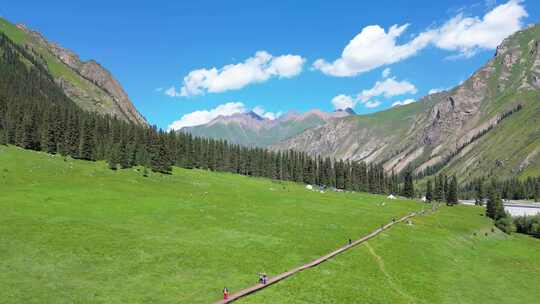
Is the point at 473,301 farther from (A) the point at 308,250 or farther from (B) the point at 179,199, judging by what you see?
(B) the point at 179,199

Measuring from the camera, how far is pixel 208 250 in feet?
185

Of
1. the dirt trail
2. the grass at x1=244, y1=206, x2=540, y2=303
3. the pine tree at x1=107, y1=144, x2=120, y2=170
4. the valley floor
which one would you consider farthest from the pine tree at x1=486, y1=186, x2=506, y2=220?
the pine tree at x1=107, y1=144, x2=120, y2=170

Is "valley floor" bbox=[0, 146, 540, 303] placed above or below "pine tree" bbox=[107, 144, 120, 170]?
below

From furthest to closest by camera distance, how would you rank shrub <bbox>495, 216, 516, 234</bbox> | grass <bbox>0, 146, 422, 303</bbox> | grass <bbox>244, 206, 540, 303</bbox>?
shrub <bbox>495, 216, 516, 234</bbox>
grass <bbox>244, 206, 540, 303</bbox>
grass <bbox>0, 146, 422, 303</bbox>

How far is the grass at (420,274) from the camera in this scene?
47.4 meters

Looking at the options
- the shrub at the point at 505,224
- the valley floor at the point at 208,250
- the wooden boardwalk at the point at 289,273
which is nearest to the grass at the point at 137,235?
the valley floor at the point at 208,250

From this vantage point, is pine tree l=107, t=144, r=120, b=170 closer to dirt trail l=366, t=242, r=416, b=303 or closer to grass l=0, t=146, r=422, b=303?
grass l=0, t=146, r=422, b=303

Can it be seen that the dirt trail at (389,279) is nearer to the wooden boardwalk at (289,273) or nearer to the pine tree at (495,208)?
the wooden boardwalk at (289,273)

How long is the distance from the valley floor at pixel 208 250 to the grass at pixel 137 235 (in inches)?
8.6

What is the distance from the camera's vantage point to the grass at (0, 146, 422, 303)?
41.3 meters

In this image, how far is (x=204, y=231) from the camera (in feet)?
224

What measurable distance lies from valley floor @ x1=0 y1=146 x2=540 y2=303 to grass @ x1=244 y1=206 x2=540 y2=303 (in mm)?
264

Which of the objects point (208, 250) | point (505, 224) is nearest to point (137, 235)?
point (208, 250)

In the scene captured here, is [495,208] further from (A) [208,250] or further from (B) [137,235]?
A: (B) [137,235]
